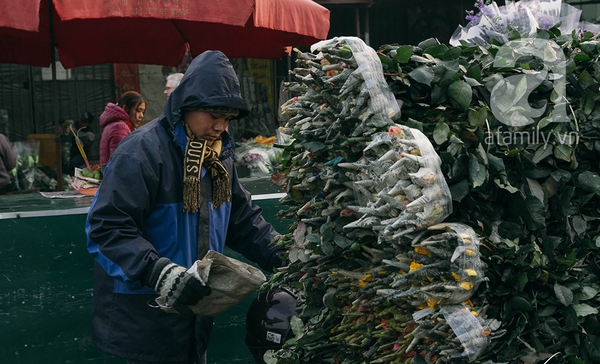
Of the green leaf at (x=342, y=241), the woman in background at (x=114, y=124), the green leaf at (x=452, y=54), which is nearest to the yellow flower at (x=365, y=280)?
the green leaf at (x=342, y=241)

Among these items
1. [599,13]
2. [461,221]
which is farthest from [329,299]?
[599,13]

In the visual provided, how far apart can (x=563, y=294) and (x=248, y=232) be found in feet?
5.40

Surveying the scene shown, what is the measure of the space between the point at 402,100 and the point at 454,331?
743 millimetres

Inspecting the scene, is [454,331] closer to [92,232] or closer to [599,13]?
[92,232]

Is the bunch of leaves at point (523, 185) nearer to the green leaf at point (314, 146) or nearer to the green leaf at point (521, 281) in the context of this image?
the green leaf at point (521, 281)

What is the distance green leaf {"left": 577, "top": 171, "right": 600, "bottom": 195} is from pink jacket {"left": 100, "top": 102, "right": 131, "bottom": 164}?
16.7ft

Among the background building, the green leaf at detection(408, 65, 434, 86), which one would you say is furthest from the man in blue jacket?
the background building

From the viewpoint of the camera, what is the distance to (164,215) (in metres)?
3.10

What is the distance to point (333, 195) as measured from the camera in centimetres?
253

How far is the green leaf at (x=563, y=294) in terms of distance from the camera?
222 cm

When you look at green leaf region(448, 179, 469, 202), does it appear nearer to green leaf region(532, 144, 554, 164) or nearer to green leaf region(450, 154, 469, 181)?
green leaf region(450, 154, 469, 181)

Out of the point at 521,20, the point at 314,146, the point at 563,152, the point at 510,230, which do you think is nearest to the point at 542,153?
the point at 563,152

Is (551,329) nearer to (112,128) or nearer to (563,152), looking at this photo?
(563,152)

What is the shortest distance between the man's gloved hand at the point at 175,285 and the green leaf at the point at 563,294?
126 cm
